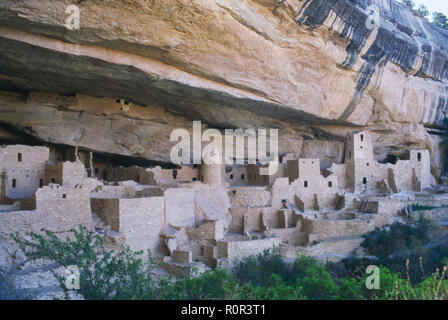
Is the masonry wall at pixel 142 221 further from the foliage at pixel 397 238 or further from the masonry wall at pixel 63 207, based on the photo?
the foliage at pixel 397 238

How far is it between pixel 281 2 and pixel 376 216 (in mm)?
8357

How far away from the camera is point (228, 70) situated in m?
14.1

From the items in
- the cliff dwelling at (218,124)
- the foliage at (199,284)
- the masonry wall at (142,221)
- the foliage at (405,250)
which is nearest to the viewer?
the foliage at (199,284)

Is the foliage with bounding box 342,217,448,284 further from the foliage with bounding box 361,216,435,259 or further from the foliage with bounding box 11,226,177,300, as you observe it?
the foliage with bounding box 11,226,177,300

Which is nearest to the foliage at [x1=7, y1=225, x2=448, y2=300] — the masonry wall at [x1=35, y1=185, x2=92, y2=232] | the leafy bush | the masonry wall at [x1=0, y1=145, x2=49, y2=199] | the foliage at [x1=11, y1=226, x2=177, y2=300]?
the foliage at [x1=11, y1=226, x2=177, y2=300]

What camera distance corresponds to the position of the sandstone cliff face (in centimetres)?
1138

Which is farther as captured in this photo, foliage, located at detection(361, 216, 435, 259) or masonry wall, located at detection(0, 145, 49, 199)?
foliage, located at detection(361, 216, 435, 259)

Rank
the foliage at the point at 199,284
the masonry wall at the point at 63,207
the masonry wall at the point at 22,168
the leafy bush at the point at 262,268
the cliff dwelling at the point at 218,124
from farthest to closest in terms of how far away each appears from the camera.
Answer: the masonry wall at the point at 22,168
the leafy bush at the point at 262,268
the cliff dwelling at the point at 218,124
the masonry wall at the point at 63,207
the foliage at the point at 199,284

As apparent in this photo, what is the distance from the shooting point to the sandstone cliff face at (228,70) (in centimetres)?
1138

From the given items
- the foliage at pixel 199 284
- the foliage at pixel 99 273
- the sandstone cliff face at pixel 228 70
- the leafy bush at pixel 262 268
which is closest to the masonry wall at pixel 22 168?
the sandstone cliff face at pixel 228 70

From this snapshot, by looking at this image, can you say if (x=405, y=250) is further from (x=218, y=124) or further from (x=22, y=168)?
(x=22, y=168)

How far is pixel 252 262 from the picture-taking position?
12984 millimetres

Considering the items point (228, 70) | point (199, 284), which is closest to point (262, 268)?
point (199, 284)
